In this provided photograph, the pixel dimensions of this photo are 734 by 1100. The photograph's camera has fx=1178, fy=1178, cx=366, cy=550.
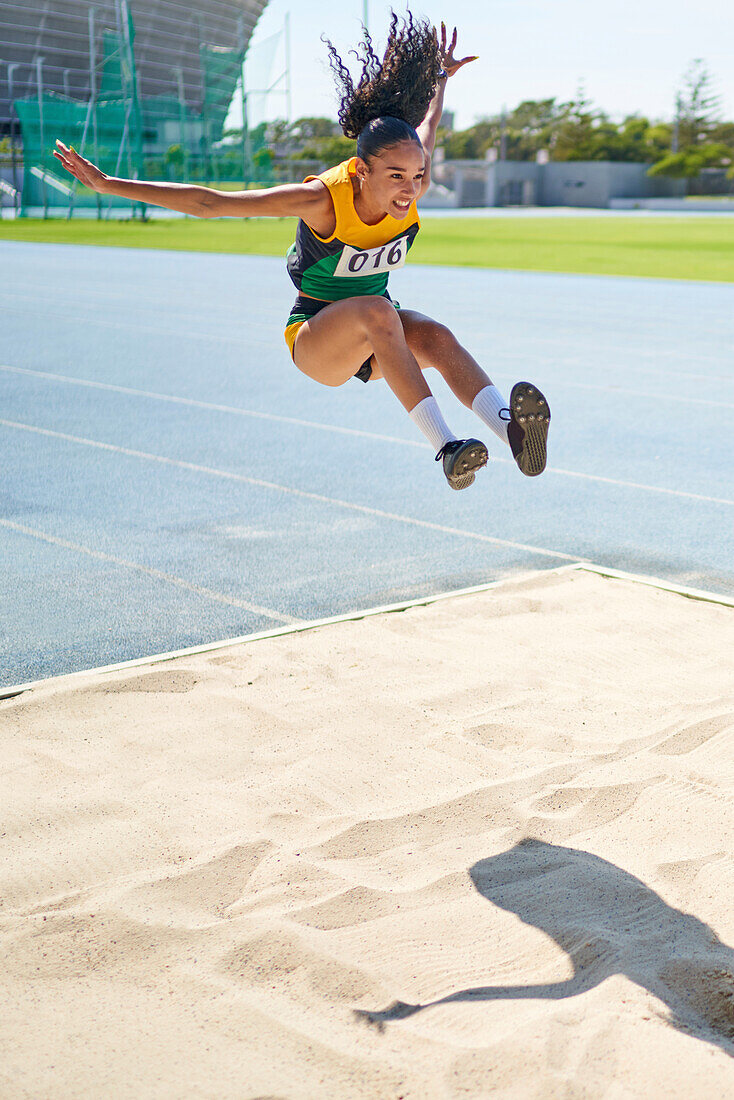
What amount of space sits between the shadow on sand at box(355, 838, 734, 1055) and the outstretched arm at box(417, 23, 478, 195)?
7.49 feet

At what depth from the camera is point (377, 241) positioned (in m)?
4.05

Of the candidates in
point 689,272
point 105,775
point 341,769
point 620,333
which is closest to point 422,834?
point 341,769

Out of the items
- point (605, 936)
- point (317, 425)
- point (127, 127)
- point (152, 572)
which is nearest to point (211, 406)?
point (317, 425)

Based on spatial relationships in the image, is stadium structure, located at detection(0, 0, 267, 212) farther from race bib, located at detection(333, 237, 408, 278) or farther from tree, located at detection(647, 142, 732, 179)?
race bib, located at detection(333, 237, 408, 278)

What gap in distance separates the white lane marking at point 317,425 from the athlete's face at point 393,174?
4276mm

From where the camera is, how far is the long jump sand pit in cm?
268

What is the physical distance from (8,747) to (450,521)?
3712mm

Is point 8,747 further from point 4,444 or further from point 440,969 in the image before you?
point 4,444

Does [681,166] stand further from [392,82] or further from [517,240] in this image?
[392,82]

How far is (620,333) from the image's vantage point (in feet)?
47.4

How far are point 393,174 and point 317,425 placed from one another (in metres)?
6.04

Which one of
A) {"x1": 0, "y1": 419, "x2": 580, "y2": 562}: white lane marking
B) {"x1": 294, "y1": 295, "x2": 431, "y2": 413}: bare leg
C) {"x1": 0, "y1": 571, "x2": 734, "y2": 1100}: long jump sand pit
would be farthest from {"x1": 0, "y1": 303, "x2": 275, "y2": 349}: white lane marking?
{"x1": 294, "y1": 295, "x2": 431, "y2": 413}: bare leg

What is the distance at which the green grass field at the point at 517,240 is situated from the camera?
24.0m

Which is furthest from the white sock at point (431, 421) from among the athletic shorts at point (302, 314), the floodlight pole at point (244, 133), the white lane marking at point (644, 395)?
the floodlight pole at point (244, 133)
